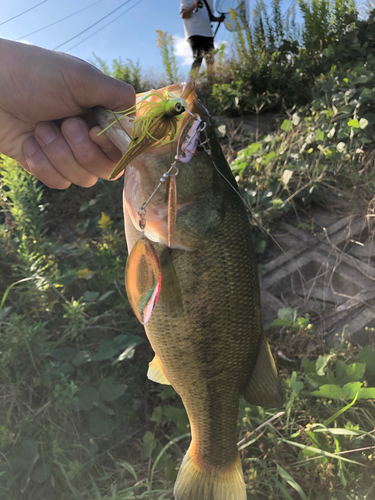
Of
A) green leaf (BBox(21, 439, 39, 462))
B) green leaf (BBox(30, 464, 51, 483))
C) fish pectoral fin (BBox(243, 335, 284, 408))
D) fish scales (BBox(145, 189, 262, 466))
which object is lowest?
green leaf (BBox(30, 464, 51, 483))

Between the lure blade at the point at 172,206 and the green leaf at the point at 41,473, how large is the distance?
164cm

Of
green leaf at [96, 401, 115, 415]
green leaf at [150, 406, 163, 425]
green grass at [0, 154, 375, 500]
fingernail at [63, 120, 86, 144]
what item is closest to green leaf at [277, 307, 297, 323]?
green grass at [0, 154, 375, 500]

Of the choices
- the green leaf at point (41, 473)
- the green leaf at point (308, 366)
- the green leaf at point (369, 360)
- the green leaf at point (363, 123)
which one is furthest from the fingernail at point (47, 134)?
the green leaf at point (363, 123)

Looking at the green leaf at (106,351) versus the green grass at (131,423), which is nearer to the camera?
the green grass at (131,423)

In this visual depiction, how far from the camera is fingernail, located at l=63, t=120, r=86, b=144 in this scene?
1229mm

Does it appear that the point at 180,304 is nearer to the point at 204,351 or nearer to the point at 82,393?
the point at 204,351

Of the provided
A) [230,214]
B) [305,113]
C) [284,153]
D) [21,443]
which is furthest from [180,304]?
[305,113]

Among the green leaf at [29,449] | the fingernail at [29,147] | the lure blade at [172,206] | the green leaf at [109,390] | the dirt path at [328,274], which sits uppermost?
the fingernail at [29,147]

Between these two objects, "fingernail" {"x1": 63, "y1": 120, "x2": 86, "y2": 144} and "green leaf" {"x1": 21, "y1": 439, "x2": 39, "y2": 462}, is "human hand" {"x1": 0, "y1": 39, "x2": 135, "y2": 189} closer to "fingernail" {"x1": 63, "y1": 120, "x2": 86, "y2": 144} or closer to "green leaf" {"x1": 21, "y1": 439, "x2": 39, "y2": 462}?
"fingernail" {"x1": 63, "y1": 120, "x2": 86, "y2": 144}

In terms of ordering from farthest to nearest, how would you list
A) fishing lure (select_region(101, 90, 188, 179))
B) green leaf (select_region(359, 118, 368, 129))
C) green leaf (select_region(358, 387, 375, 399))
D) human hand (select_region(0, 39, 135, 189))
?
green leaf (select_region(359, 118, 368, 129))
green leaf (select_region(358, 387, 375, 399))
human hand (select_region(0, 39, 135, 189))
fishing lure (select_region(101, 90, 188, 179))

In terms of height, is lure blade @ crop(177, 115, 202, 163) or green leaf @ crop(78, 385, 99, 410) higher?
lure blade @ crop(177, 115, 202, 163)

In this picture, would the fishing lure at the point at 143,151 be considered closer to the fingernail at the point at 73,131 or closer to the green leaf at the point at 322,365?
the fingernail at the point at 73,131

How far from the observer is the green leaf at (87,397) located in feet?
6.59

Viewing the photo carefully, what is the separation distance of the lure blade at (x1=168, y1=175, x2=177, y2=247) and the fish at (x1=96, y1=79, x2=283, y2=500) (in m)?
0.01
